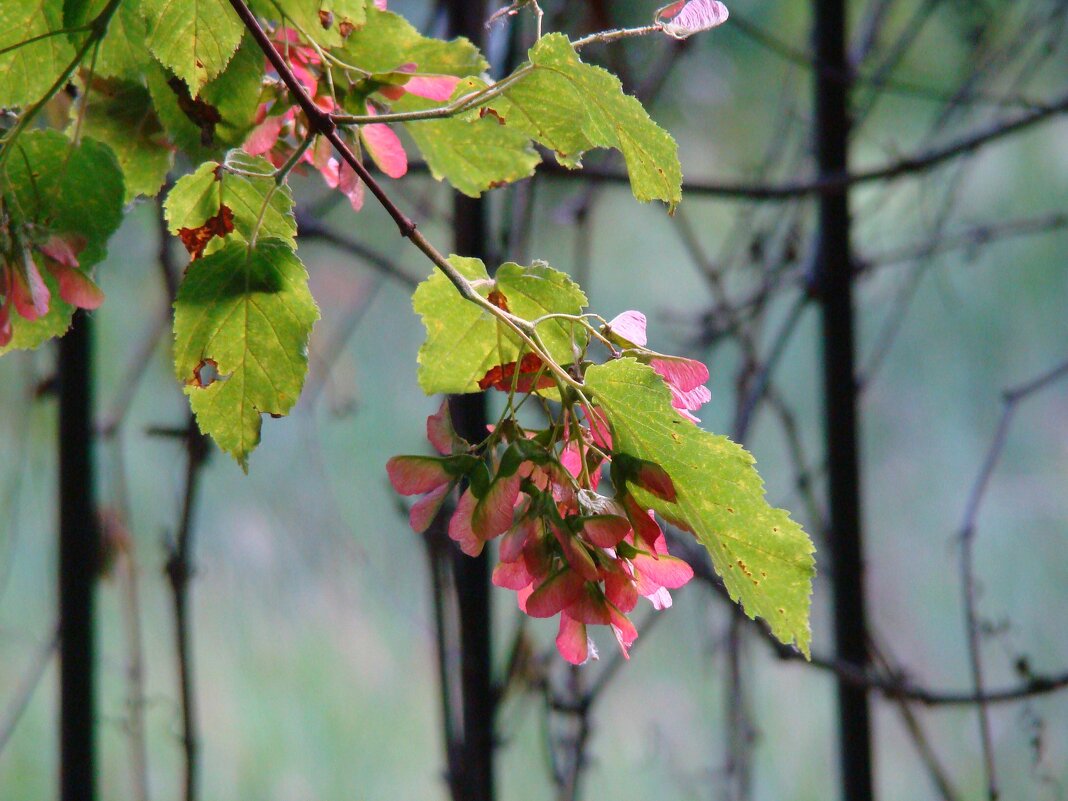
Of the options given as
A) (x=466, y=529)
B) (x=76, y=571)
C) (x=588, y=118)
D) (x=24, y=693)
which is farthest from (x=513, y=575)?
(x=24, y=693)

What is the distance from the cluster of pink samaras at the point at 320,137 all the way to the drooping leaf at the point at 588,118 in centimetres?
5

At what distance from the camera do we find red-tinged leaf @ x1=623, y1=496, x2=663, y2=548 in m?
0.26

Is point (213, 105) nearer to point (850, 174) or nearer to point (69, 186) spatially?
point (69, 186)

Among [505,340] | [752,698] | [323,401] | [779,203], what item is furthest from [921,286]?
[505,340]

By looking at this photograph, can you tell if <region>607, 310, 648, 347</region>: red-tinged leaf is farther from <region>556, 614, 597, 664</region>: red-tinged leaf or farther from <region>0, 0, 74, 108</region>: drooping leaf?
<region>0, 0, 74, 108</region>: drooping leaf

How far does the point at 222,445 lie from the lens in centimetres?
29

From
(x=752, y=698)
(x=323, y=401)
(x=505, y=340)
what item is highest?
(x=323, y=401)

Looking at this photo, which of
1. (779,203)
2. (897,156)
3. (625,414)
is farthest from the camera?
(779,203)

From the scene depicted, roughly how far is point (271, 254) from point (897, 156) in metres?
0.75

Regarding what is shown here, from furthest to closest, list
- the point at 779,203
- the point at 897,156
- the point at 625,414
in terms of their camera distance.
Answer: the point at 779,203
the point at 897,156
the point at 625,414

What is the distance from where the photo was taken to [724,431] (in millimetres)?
1037

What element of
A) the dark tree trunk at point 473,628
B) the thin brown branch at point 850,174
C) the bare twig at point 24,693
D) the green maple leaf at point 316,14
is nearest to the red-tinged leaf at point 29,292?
the green maple leaf at point 316,14

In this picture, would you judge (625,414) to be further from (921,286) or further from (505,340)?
(921,286)

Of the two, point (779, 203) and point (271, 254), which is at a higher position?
point (779, 203)
